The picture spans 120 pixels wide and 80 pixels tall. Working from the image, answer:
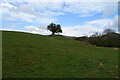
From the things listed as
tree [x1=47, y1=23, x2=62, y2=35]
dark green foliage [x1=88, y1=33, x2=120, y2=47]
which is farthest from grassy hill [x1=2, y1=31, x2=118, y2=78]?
tree [x1=47, y1=23, x2=62, y2=35]

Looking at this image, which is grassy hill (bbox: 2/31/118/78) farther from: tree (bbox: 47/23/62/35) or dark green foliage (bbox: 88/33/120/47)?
tree (bbox: 47/23/62/35)

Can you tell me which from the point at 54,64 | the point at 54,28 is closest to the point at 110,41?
the point at 54,28

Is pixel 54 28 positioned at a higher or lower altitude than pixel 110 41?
higher

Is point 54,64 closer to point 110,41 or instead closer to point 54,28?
point 110,41

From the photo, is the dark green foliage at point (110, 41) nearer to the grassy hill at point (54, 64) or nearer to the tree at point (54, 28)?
the grassy hill at point (54, 64)

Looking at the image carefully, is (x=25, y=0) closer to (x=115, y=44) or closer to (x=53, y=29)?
(x=115, y=44)

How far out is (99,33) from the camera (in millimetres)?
28453

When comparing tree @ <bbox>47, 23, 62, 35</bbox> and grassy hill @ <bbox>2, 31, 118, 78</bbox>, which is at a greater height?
tree @ <bbox>47, 23, 62, 35</bbox>

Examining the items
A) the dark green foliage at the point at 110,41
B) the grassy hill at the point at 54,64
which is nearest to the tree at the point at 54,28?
the dark green foliage at the point at 110,41

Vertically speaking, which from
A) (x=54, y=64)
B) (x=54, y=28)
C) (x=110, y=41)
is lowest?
(x=54, y=64)

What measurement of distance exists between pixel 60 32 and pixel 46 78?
34.6 m

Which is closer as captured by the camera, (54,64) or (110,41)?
(54,64)

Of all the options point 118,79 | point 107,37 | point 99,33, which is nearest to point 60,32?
point 99,33

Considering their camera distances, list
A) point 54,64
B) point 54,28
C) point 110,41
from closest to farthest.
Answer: point 54,64, point 110,41, point 54,28
